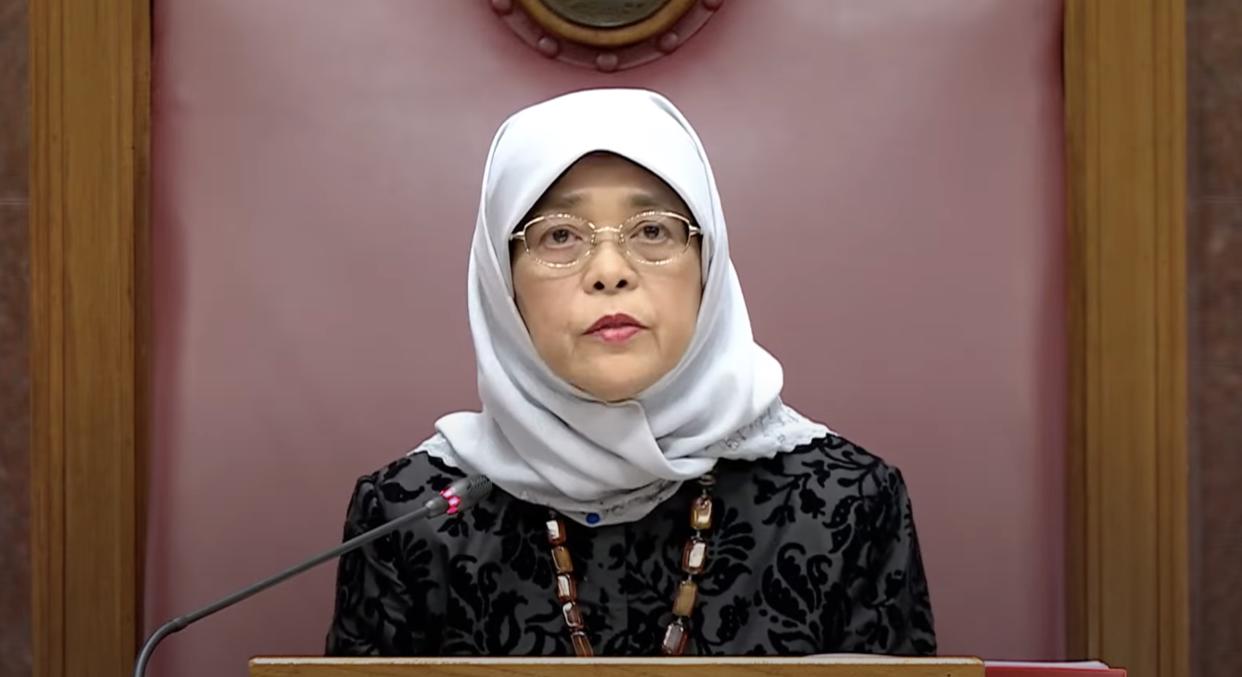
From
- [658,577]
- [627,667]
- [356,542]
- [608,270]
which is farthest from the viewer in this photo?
[658,577]

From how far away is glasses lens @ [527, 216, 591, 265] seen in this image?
4.87ft

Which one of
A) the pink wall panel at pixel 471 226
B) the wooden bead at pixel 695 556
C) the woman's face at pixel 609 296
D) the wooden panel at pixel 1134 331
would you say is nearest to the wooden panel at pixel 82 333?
the pink wall panel at pixel 471 226

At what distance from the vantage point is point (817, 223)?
1991 millimetres

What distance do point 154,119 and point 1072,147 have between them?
1237 mm

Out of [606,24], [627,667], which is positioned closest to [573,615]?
[627,667]

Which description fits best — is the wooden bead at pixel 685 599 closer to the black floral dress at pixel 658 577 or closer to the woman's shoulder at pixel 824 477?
the black floral dress at pixel 658 577

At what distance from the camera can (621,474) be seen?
1.51m

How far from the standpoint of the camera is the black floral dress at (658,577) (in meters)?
1.54

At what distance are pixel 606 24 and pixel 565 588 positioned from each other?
80 centimetres

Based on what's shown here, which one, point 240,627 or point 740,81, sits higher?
point 740,81

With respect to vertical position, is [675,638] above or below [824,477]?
below

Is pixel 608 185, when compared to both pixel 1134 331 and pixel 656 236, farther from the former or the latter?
pixel 1134 331

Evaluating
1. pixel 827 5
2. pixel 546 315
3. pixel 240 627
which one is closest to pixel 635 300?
pixel 546 315

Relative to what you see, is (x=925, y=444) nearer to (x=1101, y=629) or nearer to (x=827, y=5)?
(x=1101, y=629)
